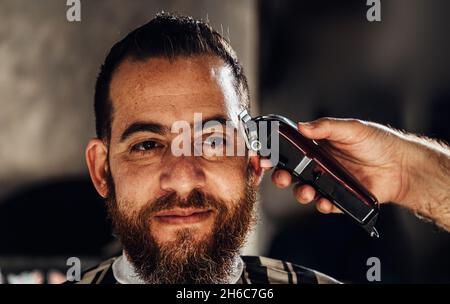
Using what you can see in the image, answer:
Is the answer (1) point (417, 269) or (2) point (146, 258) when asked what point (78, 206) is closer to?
(2) point (146, 258)

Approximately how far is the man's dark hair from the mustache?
20cm

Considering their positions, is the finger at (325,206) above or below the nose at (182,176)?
below

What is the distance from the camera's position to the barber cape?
4.24 ft

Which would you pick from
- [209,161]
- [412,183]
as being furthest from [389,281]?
[209,161]

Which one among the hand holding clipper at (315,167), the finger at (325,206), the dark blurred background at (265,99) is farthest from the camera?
the dark blurred background at (265,99)

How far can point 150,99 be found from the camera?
3.97ft

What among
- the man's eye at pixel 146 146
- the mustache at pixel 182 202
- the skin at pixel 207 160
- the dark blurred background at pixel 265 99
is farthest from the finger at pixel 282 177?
the dark blurred background at pixel 265 99

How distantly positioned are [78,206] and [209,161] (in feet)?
1.92

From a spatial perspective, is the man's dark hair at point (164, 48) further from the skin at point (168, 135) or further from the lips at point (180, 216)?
the lips at point (180, 216)

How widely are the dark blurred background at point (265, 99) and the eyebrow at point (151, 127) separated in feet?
1.04

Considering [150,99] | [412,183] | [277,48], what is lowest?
[412,183]

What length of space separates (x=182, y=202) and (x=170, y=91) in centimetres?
23

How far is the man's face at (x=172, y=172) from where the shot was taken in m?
1.19

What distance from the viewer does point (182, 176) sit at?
118 centimetres
